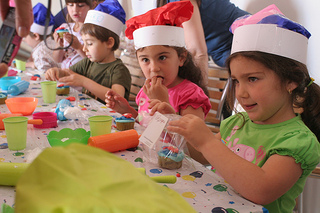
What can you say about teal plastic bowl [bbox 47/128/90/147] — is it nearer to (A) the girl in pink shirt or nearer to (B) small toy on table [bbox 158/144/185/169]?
(B) small toy on table [bbox 158/144/185/169]

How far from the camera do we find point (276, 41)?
101 cm

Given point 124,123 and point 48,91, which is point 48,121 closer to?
point 124,123

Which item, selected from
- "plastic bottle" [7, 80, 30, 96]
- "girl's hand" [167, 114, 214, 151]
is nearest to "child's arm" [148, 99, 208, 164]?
"girl's hand" [167, 114, 214, 151]

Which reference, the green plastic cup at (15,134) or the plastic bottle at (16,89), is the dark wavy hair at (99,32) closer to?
the plastic bottle at (16,89)

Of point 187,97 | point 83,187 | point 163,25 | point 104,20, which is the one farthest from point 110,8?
point 83,187

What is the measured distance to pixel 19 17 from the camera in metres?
1.10

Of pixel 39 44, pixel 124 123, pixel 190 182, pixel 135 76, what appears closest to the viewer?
pixel 190 182

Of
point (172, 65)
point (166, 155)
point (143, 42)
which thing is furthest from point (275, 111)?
point (143, 42)

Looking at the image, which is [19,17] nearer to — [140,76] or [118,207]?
[118,207]

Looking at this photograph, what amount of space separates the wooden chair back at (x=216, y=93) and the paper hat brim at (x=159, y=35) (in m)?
0.77

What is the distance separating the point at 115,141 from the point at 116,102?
0.70 m

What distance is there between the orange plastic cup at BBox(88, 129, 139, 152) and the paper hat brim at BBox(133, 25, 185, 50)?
65 cm

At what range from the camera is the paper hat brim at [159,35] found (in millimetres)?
1540

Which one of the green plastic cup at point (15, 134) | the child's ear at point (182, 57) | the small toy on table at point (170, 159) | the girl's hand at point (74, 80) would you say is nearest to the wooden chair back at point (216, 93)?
the child's ear at point (182, 57)
